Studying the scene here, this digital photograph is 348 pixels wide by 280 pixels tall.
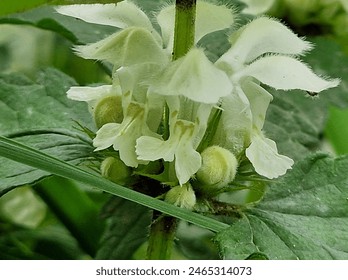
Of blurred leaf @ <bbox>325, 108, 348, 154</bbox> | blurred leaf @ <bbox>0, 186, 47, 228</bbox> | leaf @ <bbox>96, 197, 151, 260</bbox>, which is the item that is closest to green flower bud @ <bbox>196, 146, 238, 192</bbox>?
leaf @ <bbox>96, 197, 151, 260</bbox>

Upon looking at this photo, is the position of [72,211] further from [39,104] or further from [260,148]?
[260,148]

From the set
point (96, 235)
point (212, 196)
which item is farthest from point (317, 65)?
point (212, 196)


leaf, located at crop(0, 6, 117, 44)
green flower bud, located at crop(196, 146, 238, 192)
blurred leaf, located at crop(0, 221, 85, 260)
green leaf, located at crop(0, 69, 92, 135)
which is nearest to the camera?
green flower bud, located at crop(196, 146, 238, 192)

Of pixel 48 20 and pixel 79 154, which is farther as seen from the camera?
pixel 48 20

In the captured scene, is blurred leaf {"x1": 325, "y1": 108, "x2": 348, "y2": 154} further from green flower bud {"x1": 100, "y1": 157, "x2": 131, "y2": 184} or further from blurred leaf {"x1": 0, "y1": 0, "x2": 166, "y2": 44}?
green flower bud {"x1": 100, "y1": 157, "x2": 131, "y2": 184}

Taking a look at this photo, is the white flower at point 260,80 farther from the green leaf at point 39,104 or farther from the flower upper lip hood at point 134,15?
the green leaf at point 39,104

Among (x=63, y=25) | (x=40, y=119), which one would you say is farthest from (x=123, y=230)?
(x=63, y=25)

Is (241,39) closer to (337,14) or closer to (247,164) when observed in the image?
(247,164)
